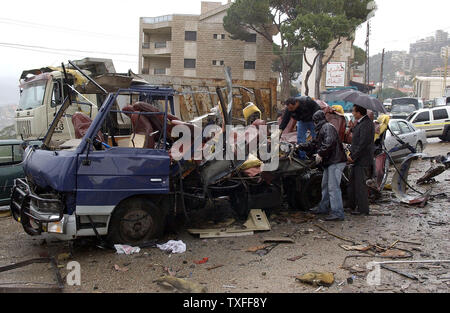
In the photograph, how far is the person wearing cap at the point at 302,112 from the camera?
24.3 ft

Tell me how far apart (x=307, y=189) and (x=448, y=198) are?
3.32 m

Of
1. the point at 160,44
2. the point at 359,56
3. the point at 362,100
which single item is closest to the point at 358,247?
the point at 362,100

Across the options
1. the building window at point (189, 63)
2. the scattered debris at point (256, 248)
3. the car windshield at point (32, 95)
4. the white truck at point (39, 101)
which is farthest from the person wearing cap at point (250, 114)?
the building window at point (189, 63)

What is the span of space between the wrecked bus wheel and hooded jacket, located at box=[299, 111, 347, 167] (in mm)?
552

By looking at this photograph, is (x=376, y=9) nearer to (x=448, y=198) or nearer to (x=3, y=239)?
(x=448, y=198)

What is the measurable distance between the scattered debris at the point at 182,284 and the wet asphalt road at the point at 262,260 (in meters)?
0.08

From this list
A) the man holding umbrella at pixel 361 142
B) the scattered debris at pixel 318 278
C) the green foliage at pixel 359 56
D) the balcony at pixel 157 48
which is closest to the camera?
the scattered debris at pixel 318 278

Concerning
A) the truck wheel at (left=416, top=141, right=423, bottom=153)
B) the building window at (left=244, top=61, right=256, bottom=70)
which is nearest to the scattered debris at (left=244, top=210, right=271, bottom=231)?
the truck wheel at (left=416, top=141, right=423, bottom=153)

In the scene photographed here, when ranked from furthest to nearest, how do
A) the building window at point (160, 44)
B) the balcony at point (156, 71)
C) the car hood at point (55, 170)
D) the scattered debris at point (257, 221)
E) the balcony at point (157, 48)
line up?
1. the balcony at point (156, 71)
2. the building window at point (160, 44)
3. the balcony at point (157, 48)
4. the scattered debris at point (257, 221)
5. the car hood at point (55, 170)

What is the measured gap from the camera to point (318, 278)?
13.8ft

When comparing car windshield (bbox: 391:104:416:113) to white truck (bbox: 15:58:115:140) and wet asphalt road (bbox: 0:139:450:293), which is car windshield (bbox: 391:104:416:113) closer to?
wet asphalt road (bbox: 0:139:450:293)

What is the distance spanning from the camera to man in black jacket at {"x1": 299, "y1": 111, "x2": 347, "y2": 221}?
6533mm

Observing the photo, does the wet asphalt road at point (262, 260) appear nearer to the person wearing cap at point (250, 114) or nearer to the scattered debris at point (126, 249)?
the scattered debris at point (126, 249)
